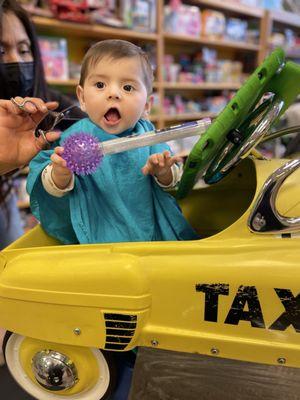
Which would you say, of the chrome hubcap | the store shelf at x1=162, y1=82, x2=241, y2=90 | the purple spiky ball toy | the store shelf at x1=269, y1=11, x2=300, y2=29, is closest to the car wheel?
the chrome hubcap

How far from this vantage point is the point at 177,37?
92.9 inches

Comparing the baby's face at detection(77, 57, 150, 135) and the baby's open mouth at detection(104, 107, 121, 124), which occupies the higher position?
the baby's face at detection(77, 57, 150, 135)

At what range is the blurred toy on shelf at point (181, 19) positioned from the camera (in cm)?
224

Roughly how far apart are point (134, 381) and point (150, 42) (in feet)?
6.88

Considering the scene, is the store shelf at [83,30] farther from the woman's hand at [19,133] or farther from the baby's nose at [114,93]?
the baby's nose at [114,93]

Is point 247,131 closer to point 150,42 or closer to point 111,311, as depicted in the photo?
point 111,311

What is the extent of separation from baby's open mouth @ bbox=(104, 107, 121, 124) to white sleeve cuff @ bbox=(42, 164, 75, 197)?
0.41ft

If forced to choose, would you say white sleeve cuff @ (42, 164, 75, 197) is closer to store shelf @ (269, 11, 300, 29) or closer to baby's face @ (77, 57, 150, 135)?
baby's face @ (77, 57, 150, 135)

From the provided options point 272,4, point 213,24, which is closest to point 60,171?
point 213,24

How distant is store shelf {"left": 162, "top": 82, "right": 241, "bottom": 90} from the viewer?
8.04 ft

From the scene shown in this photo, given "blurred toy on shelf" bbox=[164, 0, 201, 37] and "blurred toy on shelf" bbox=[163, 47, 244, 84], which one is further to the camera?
"blurred toy on shelf" bbox=[163, 47, 244, 84]

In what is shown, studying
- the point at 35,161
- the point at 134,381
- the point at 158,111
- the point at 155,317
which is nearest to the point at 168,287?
the point at 155,317

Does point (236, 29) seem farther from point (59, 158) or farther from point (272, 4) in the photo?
point (59, 158)

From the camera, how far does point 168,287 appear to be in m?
0.51
